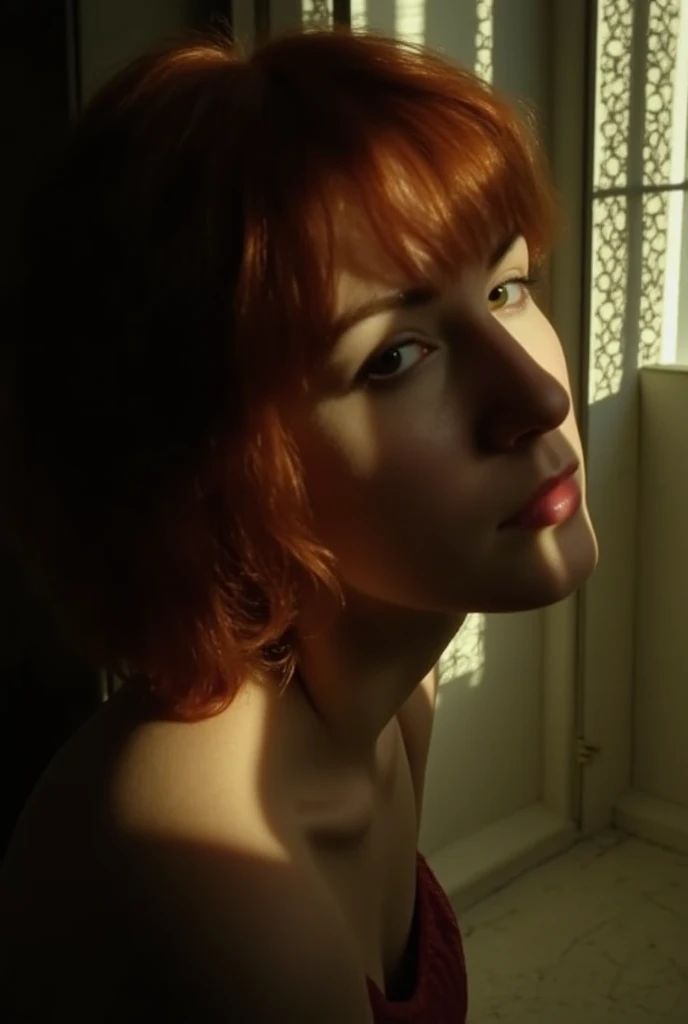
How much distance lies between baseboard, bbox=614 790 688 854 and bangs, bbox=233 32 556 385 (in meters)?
0.88

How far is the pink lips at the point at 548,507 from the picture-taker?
572 millimetres

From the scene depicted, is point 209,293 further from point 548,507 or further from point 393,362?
point 548,507

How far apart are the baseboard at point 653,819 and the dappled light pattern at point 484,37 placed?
0.82m

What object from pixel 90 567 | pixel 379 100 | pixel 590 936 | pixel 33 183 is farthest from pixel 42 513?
pixel 590 936

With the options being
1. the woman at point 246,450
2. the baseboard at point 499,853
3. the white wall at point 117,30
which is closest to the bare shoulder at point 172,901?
the woman at point 246,450

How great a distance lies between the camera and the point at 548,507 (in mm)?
574

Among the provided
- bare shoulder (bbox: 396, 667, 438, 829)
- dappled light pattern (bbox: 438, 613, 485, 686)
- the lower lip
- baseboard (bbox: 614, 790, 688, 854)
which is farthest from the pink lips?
baseboard (bbox: 614, 790, 688, 854)

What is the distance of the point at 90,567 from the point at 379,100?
288 mm

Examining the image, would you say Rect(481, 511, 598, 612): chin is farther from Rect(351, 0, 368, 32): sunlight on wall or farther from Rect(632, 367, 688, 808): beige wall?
Rect(632, 367, 688, 808): beige wall

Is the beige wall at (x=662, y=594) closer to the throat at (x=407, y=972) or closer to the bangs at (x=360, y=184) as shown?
the throat at (x=407, y=972)

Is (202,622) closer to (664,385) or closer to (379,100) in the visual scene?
(379,100)

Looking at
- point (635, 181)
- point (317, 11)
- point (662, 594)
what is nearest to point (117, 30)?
point (317, 11)

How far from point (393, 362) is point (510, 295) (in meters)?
0.11

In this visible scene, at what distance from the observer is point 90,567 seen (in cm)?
60
